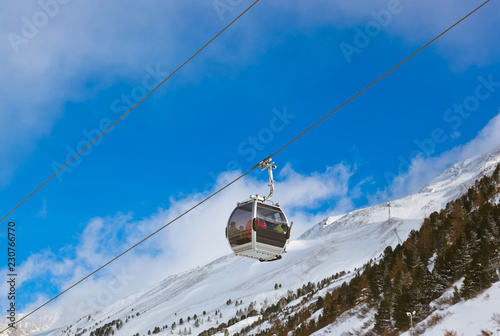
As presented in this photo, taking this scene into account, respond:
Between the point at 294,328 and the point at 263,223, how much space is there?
88935 millimetres

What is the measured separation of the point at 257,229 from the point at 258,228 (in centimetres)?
6

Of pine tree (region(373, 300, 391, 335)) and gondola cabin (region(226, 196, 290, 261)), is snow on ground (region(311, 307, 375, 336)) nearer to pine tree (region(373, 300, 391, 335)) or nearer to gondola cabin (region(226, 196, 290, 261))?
pine tree (region(373, 300, 391, 335))

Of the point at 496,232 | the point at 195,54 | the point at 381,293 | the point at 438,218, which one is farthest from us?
the point at 438,218

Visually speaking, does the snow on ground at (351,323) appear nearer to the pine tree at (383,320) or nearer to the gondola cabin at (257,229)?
the pine tree at (383,320)

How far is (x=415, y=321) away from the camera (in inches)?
2165

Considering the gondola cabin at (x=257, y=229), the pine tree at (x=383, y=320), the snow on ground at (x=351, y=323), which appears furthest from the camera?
the snow on ground at (x=351, y=323)

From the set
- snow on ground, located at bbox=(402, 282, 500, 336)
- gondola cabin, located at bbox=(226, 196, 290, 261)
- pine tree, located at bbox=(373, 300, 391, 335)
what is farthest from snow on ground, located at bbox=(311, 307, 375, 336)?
gondola cabin, located at bbox=(226, 196, 290, 261)

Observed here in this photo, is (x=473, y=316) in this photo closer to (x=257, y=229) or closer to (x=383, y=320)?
(x=383, y=320)

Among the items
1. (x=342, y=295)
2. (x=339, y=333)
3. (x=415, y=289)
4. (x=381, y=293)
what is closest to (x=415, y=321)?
(x=415, y=289)

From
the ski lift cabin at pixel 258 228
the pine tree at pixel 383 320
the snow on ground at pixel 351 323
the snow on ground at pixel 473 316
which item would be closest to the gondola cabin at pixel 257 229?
the ski lift cabin at pixel 258 228

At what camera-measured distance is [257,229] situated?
659 inches

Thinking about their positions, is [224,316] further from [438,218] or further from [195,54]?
[195,54]

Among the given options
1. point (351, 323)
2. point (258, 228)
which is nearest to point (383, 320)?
point (351, 323)

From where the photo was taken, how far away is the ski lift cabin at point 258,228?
16.8 meters
